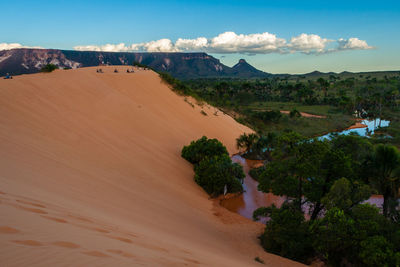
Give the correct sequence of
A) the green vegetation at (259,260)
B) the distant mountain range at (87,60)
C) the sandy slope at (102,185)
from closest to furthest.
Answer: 1. the sandy slope at (102,185)
2. the green vegetation at (259,260)
3. the distant mountain range at (87,60)

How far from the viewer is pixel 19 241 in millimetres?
3820

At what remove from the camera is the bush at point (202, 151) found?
17.9 meters

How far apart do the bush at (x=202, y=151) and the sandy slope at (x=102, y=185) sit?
76cm

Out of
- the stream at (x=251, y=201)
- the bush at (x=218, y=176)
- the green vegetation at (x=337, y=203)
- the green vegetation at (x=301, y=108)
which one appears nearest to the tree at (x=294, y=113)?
the green vegetation at (x=301, y=108)

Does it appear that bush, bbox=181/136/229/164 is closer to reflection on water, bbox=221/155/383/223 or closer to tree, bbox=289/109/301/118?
reflection on water, bbox=221/155/383/223

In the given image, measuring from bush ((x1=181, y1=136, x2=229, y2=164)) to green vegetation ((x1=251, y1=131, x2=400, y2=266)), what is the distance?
24.1 feet

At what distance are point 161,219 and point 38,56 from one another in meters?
93.9

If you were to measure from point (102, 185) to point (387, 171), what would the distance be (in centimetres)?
1122

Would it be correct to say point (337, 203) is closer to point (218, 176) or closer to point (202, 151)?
point (218, 176)

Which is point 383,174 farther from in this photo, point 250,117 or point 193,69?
point 193,69

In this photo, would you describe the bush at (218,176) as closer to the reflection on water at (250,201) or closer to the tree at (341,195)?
the reflection on water at (250,201)

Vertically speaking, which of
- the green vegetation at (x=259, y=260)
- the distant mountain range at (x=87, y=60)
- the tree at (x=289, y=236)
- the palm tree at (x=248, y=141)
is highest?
the distant mountain range at (x=87, y=60)

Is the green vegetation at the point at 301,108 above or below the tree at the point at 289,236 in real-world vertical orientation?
above

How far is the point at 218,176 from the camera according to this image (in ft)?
49.3
